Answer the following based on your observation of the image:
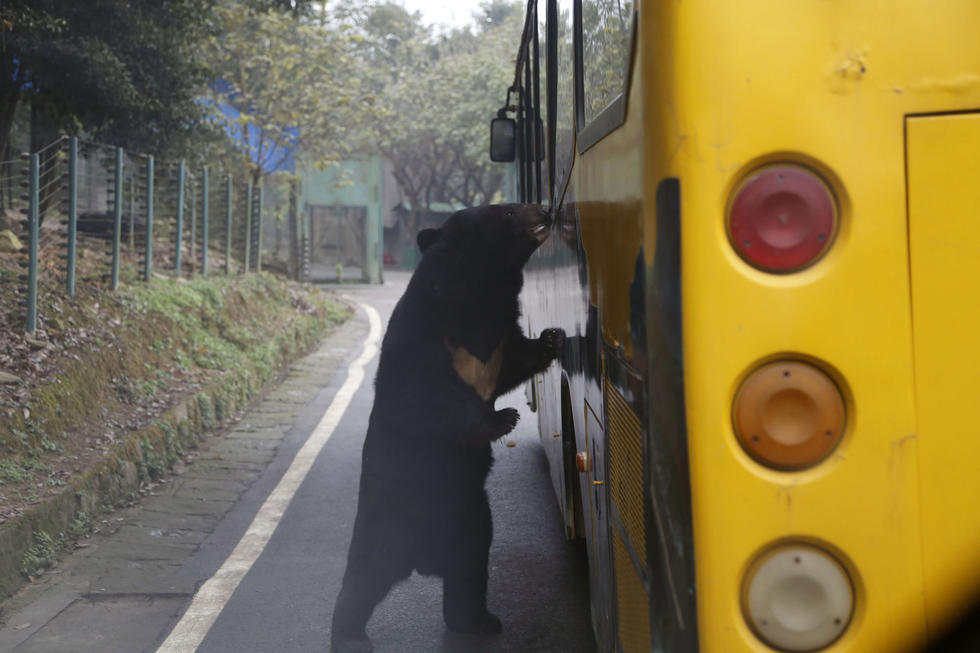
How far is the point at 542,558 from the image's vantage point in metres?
5.13

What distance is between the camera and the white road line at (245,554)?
13.4ft

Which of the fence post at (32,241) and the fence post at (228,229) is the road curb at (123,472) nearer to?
the fence post at (32,241)

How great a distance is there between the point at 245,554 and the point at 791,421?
404 centimetres

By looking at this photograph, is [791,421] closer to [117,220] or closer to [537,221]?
[537,221]

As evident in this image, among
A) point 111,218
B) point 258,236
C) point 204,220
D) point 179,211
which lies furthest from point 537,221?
point 258,236

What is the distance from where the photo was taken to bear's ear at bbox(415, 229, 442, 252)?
155 inches

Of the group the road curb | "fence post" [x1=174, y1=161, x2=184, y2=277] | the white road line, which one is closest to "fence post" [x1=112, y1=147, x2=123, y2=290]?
the road curb

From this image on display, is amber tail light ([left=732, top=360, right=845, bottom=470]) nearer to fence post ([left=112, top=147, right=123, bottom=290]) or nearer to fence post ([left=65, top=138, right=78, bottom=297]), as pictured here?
fence post ([left=65, top=138, right=78, bottom=297])

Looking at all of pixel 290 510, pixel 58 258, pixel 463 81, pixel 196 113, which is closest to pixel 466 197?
pixel 463 81

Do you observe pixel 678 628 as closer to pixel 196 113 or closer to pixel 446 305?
pixel 446 305

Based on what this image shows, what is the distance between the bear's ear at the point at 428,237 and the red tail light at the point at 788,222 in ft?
7.88

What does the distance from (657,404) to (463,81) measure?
40695mm

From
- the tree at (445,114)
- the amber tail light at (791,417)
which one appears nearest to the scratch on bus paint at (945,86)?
the amber tail light at (791,417)

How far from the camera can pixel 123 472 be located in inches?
243
